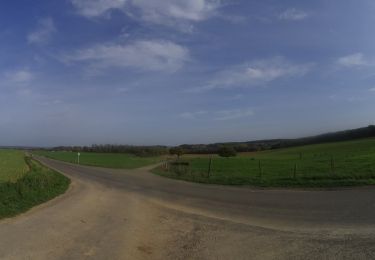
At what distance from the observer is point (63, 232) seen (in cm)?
1040

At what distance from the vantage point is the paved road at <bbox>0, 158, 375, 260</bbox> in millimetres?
8211

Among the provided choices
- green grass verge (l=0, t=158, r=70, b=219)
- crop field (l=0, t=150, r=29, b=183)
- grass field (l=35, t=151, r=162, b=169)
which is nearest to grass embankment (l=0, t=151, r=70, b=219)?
green grass verge (l=0, t=158, r=70, b=219)

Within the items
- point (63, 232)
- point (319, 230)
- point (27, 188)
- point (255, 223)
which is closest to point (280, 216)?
point (255, 223)

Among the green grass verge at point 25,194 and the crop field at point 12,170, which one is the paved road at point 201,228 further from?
the crop field at point 12,170

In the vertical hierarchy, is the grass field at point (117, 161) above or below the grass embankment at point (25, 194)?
below

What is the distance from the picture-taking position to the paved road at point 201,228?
821 centimetres

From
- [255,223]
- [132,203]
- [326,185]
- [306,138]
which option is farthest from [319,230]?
[306,138]

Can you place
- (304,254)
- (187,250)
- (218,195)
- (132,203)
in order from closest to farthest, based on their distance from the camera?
(304,254) → (187,250) → (132,203) → (218,195)

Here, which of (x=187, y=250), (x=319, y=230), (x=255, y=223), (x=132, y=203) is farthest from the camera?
(x=132, y=203)

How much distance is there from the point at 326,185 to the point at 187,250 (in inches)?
485

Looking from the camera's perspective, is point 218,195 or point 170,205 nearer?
point 170,205

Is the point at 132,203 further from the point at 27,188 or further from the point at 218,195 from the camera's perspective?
the point at 27,188

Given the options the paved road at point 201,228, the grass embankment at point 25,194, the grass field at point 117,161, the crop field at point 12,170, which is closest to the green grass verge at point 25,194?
the grass embankment at point 25,194

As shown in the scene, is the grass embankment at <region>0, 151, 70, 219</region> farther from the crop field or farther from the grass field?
the grass field
